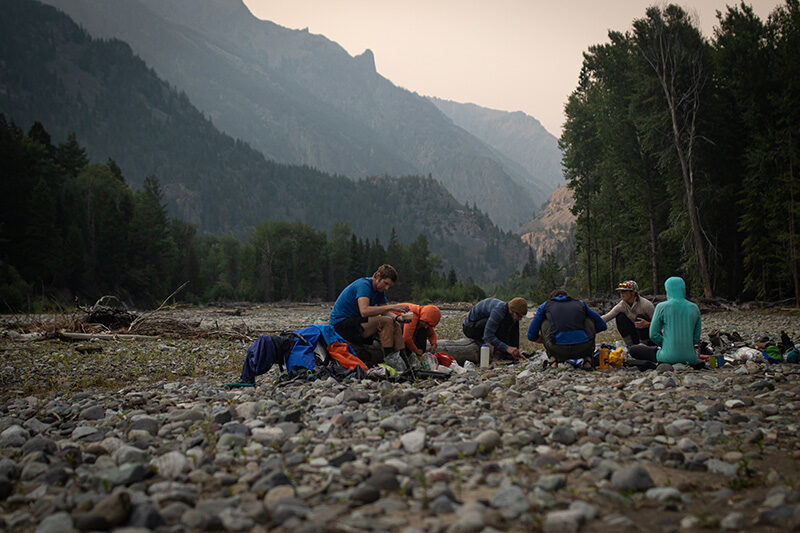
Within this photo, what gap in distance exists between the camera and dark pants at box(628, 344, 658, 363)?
9.54 meters

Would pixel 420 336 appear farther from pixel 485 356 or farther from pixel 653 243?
pixel 653 243

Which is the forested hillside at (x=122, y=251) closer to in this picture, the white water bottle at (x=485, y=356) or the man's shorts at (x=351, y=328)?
the man's shorts at (x=351, y=328)

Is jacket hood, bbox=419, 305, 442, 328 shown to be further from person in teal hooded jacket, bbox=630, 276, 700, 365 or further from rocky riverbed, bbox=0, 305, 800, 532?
person in teal hooded jacket, bbox=630, 276, 700, 365

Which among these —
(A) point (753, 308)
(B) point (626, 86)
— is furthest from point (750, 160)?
(B) point (626, 86)

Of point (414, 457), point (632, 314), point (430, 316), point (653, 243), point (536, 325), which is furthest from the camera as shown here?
point (653, 243)

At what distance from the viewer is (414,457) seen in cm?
431

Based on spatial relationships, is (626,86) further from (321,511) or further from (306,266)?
(306,266)

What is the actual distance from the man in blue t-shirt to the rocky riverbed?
1.82 meters

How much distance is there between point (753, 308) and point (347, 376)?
27670 mm

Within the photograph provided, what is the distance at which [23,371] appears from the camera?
1051 cm

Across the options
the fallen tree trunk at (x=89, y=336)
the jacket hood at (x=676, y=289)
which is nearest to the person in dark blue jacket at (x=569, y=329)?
the jacket hood at (x=676, y=289)

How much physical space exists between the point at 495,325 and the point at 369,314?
3691 mm

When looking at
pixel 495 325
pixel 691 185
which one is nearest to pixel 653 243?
pixel 691 185

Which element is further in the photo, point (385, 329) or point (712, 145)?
point (712, 145)
